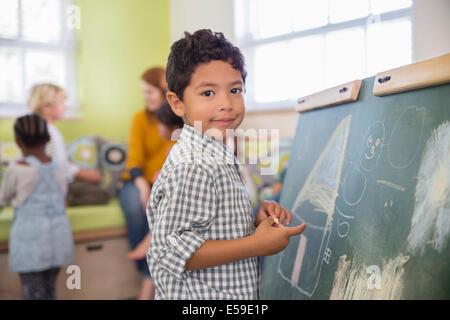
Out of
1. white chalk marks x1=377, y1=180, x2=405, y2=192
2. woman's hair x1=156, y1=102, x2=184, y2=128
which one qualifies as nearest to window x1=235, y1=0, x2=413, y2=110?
woman's hair x1=156, y1=102, x2=184, y2=128

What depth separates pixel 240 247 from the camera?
853 millimetres

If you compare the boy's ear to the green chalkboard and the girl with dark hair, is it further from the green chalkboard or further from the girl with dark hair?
the girl with dark hair

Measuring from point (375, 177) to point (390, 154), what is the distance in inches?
2.8

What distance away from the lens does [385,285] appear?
0.91m

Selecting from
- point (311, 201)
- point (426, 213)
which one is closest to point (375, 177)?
point (426, 213)

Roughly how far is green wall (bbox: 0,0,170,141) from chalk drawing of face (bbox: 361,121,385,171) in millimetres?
2692

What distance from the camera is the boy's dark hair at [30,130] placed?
2.04 metres

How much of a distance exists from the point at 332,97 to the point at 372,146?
313 millimetres

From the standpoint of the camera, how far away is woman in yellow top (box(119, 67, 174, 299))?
2.65 m

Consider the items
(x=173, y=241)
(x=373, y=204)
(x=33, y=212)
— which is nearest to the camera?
(x=173, y=241)

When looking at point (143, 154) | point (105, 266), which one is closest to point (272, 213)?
point (143, 154)

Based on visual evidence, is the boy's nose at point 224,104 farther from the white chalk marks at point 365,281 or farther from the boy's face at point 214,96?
the white chalk marks at point 365,281

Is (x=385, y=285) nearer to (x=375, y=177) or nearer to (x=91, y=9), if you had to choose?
(x=375, y=177)

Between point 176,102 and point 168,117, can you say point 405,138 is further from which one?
point 168,117
